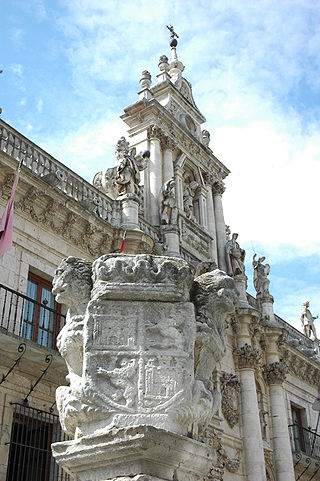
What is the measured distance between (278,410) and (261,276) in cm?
402

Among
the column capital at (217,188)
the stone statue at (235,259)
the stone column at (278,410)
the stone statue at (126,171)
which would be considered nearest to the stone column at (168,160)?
the column capital at (217,188)

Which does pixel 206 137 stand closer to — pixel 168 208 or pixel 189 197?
pixel 189 197

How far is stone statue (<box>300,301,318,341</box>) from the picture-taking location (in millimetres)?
21984

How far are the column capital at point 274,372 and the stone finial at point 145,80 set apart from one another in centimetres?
846

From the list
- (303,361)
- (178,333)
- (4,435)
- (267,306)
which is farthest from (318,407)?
(178,333)

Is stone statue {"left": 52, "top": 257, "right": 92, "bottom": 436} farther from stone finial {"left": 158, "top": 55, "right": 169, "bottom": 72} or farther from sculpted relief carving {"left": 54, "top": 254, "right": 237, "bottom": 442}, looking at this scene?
stone finial {"left": 158, "top": 55, "right": 169, "bottom": 72}

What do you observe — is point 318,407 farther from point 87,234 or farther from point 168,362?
Result: point 168,362

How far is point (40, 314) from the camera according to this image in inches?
404

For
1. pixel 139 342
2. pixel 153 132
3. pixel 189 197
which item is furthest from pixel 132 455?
pixel 189 197

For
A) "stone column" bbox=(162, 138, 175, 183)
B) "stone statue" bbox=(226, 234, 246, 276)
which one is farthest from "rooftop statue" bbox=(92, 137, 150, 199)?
"stone statue" bbox=(226, 234, 246, 276)

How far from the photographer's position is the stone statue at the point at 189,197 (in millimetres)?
17009

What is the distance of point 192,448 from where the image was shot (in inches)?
130

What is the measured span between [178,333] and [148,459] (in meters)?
0.74

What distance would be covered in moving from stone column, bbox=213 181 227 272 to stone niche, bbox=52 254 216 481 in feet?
→ 44.0
